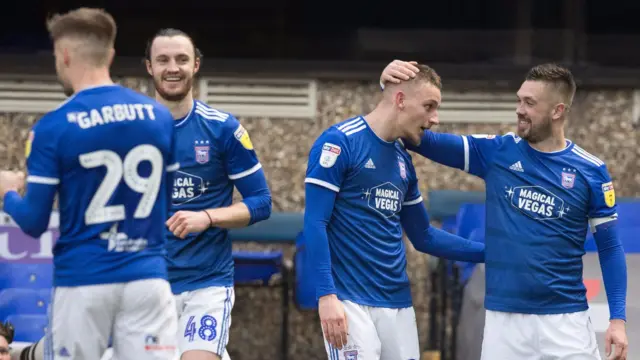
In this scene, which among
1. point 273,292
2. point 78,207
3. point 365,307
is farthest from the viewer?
point 273,292

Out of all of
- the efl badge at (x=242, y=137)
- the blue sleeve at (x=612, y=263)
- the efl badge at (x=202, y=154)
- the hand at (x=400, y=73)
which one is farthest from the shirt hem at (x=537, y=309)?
the efl badge at (x=202, y=154)

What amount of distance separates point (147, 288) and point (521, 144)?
1.92m

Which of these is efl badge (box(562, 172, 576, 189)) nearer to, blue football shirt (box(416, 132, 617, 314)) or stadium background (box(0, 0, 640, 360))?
blue football shirt (box(416, 132, 617, 314))

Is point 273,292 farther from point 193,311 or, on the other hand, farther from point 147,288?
point 147,288

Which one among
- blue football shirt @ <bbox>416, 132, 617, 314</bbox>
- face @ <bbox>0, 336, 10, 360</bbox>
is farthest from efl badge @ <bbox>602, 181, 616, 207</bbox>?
face @ <bbox>0, 336, 10, 360</bbox>

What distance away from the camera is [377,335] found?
17.3ft

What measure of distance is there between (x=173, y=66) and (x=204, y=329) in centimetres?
116

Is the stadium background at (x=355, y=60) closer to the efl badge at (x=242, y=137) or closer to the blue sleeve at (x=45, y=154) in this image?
the efl badge at (x=242, y=137)

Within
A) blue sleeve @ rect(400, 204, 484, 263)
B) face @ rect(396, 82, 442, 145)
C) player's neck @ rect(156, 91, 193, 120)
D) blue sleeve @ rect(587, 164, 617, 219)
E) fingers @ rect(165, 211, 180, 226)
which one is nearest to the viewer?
fingers @ rect(165, 211, 180, 226)

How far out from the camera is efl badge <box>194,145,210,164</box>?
5457 millimetres

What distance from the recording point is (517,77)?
8812 mm

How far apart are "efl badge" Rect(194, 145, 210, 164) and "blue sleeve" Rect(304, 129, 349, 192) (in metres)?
0.52

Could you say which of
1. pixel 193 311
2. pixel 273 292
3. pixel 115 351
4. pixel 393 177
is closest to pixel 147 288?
pixel 115 351

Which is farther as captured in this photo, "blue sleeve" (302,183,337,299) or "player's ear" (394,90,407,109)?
"player's ear" (394,90,407,109)
